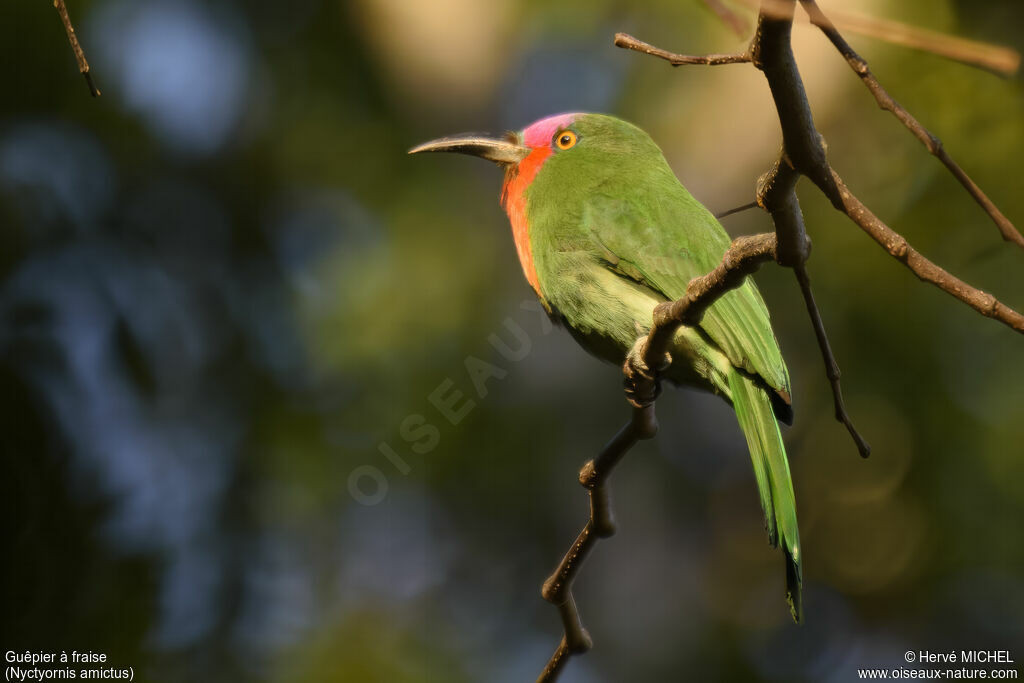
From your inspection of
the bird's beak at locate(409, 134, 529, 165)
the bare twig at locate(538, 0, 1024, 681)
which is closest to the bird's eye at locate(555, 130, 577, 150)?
the bird's beak at locate(409, 134, 529, 165)

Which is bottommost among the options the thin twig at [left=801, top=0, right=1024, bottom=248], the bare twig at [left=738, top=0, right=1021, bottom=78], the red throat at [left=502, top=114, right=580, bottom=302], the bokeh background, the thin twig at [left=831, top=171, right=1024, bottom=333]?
the bokeh background

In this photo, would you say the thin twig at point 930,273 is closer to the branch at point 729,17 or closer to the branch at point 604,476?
the branch at point 729,17

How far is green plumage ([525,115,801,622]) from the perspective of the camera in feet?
9.62

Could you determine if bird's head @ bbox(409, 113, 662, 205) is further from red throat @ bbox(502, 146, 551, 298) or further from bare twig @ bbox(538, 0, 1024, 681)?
bare twig @ bbox(538, 0, 1024, 681)

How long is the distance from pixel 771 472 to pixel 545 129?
1.71m

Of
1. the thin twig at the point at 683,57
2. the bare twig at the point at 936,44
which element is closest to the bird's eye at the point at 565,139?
the thin twig at the point at 683,57

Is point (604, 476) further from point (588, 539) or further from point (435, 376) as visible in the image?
point (435, 376)

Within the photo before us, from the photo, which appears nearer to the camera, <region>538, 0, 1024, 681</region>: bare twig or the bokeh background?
<region>538, 0, 1024, 681</region>: bare twig

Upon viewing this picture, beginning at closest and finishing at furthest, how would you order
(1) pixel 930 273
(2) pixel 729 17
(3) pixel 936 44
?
(3) pixel 936 44 → (2) pixel 729 17 → (1) pixel 930 273

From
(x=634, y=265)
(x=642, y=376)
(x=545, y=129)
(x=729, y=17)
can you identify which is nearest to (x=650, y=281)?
(x=634, y=265)

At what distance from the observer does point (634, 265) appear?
321cm

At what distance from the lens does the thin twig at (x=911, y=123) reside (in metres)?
1.24

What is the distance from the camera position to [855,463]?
6.72 meters

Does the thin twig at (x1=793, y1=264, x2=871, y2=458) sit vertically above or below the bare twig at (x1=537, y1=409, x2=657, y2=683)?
above
